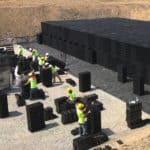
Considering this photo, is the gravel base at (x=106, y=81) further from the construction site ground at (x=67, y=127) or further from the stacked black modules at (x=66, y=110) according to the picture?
the stacked black modules at (x=66, y=110)

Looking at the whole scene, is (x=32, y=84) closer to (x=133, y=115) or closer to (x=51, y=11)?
(x=133, y=115)

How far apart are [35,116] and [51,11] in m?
45.0

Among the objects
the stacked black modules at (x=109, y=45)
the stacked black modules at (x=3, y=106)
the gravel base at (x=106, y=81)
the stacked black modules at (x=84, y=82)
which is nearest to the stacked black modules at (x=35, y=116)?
the stacked black modules at (x=3, y=106)

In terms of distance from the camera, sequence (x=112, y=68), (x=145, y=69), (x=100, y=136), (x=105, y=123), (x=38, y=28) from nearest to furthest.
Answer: (x=100, y=136) → (x=105, y=123) → (x=145, y=69) → (x=112, y=68) → (x=38, y=28)

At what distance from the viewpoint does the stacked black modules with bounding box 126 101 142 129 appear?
622 inches

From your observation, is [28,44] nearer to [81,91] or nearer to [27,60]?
[27,60]

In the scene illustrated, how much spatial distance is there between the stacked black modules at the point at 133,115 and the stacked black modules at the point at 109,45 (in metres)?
5.39

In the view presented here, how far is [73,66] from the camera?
2902 cm

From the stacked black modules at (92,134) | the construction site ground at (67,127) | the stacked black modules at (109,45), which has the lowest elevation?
the construction site ground at (67,127)

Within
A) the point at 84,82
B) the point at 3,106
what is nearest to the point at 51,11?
the point at 84,82

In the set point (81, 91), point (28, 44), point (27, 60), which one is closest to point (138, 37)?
point (81, 91)

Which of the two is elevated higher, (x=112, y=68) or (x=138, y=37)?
(x=138, y=37)

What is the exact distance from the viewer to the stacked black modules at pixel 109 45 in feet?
70.9

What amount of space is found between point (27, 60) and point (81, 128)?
1433 cm
